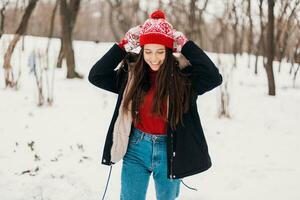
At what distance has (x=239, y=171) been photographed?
4848 millimetres

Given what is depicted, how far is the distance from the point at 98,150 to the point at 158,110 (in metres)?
3.30

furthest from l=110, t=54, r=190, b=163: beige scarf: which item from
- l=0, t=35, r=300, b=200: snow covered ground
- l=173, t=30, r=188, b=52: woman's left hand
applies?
l=0, t=35, r=300, b=200: snow covered ground

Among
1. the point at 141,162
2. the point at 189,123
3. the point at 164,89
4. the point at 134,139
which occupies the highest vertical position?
the point at 164,89

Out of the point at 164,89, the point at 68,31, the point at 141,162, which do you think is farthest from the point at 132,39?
the point at 68,31

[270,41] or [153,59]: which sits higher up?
[153,59]

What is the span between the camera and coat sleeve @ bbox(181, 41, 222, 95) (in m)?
2.37

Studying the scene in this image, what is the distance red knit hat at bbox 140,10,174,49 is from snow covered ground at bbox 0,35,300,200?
6.90ft

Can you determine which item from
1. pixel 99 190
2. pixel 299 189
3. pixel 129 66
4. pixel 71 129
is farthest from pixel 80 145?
pixel 129 66

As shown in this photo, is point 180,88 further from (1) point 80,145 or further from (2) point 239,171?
(1) point 80,145

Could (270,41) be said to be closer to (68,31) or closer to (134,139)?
(68,31)

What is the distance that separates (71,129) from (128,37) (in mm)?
4260

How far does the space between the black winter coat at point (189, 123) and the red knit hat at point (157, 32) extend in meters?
0.12

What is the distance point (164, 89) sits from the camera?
92.3 inches

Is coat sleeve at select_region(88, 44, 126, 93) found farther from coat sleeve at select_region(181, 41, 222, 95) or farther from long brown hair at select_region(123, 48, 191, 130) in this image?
coat sleeve at select_region(181, 41, 222, 95)
